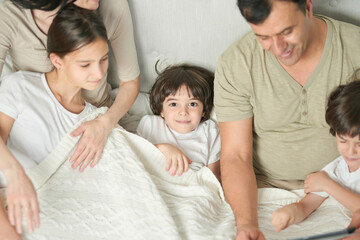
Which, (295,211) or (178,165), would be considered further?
(178,165)

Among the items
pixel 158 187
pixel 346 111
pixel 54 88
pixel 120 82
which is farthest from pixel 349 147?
pixel 54 88

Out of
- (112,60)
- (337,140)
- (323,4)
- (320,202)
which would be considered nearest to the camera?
(337,140)

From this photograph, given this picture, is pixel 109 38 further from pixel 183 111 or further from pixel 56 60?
pixel 183 111

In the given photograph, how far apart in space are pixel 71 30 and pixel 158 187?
0.61m

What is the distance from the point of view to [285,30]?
4.38 feet

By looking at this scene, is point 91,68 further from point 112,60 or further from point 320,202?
point 320,202

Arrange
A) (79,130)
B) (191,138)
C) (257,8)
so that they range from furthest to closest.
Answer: (191,138)
(79,130)
(257,8)

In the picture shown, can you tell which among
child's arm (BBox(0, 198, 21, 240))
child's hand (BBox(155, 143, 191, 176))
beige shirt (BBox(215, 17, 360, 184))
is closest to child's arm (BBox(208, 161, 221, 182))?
child's hand (BBox(155, 143, 191, 176))

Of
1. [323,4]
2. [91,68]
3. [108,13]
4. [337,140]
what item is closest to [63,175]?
[91,68]

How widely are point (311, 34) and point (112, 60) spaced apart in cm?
84

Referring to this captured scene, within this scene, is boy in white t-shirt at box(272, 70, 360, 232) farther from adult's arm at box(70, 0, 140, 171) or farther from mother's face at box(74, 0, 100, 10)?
mother's face at box(74, 0, 100, 10)

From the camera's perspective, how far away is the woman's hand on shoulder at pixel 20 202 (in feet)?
4.29

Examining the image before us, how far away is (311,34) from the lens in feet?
4.92

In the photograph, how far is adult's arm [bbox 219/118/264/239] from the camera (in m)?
1.48
